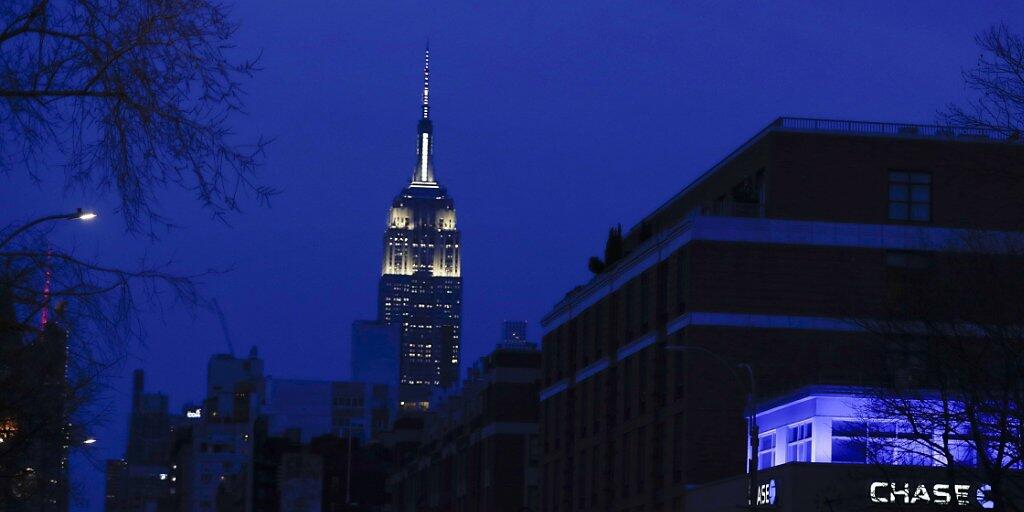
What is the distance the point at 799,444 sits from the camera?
2653 inches

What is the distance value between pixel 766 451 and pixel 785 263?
9977 mm

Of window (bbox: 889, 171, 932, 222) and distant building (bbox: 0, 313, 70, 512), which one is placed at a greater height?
window (bbox: 889, 171, 932, 222)

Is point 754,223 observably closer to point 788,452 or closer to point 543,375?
point 788,452

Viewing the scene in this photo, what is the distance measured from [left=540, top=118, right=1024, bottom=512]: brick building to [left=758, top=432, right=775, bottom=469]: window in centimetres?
311

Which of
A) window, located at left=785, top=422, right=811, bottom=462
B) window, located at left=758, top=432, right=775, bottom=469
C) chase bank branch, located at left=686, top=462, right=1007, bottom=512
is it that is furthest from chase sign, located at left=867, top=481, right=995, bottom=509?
window, located at left=758, top=432, right=775, bottom=469

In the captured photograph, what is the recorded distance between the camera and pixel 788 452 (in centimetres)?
6875

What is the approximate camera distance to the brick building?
2972 inches

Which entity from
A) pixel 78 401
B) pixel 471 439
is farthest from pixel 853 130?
pixel 471 439

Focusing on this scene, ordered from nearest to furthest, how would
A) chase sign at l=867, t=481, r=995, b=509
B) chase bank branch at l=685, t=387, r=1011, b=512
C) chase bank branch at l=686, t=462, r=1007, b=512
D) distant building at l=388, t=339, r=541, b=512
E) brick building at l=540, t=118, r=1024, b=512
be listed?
chase sign at l=867, t=481, r=995, b=509
chase bank branch at l=686, t=462, r=1007, b=512
chase bank branch at l=685, t=387, r=1011, b=512
brick building at l=540, t=118, r=1024, b=512
distant building at l=388, t=339, r=541, b=512

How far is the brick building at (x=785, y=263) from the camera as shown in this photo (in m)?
75.5

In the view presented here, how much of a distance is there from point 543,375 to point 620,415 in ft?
77.2

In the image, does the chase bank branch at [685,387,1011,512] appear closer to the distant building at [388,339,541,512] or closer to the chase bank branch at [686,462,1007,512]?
the chase bank branch at [686,462,1007,512]

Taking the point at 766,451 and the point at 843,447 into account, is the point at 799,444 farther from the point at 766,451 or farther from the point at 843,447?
the point at 766,451

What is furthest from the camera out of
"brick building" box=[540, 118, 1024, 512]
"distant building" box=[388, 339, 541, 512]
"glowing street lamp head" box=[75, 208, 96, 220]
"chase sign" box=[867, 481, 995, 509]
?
"distant building" box=[388, 339, 541, 512]
